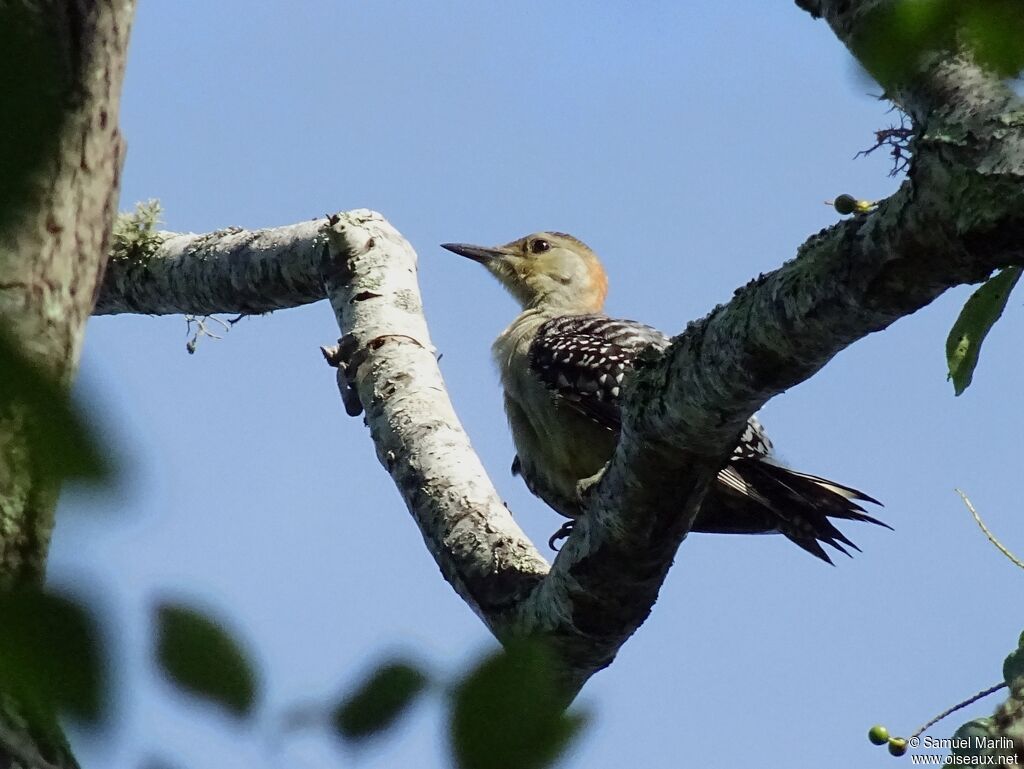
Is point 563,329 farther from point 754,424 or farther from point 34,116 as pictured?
point 34,116

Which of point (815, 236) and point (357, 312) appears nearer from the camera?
point (815, 236)

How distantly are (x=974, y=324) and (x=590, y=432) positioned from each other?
11.7 ft

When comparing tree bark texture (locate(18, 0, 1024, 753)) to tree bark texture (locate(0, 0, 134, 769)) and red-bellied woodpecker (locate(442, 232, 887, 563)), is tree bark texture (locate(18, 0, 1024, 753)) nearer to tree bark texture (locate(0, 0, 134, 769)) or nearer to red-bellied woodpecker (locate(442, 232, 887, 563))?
tree bark texture (locate(0, 0, 134, 769))

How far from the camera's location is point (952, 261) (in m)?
2.77

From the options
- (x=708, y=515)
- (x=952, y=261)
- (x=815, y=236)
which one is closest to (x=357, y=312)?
(x=708, y=515)

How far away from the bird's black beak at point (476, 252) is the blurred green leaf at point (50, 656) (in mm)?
8063

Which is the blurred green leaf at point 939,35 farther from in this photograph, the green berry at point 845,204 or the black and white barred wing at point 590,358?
the black and white barred wing at point 590,358

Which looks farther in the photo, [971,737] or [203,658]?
[971,737]

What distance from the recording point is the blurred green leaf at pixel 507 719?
37.9 inches

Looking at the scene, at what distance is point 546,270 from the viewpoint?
28.6 feet

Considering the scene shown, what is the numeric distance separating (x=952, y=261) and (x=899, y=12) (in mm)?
1591

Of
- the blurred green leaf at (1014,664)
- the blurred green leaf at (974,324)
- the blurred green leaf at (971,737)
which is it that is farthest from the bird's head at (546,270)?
the blurred green leaf at (971,737)

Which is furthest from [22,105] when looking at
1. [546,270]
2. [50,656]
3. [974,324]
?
[546,270]

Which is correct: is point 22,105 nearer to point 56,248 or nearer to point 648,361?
point 56,248
